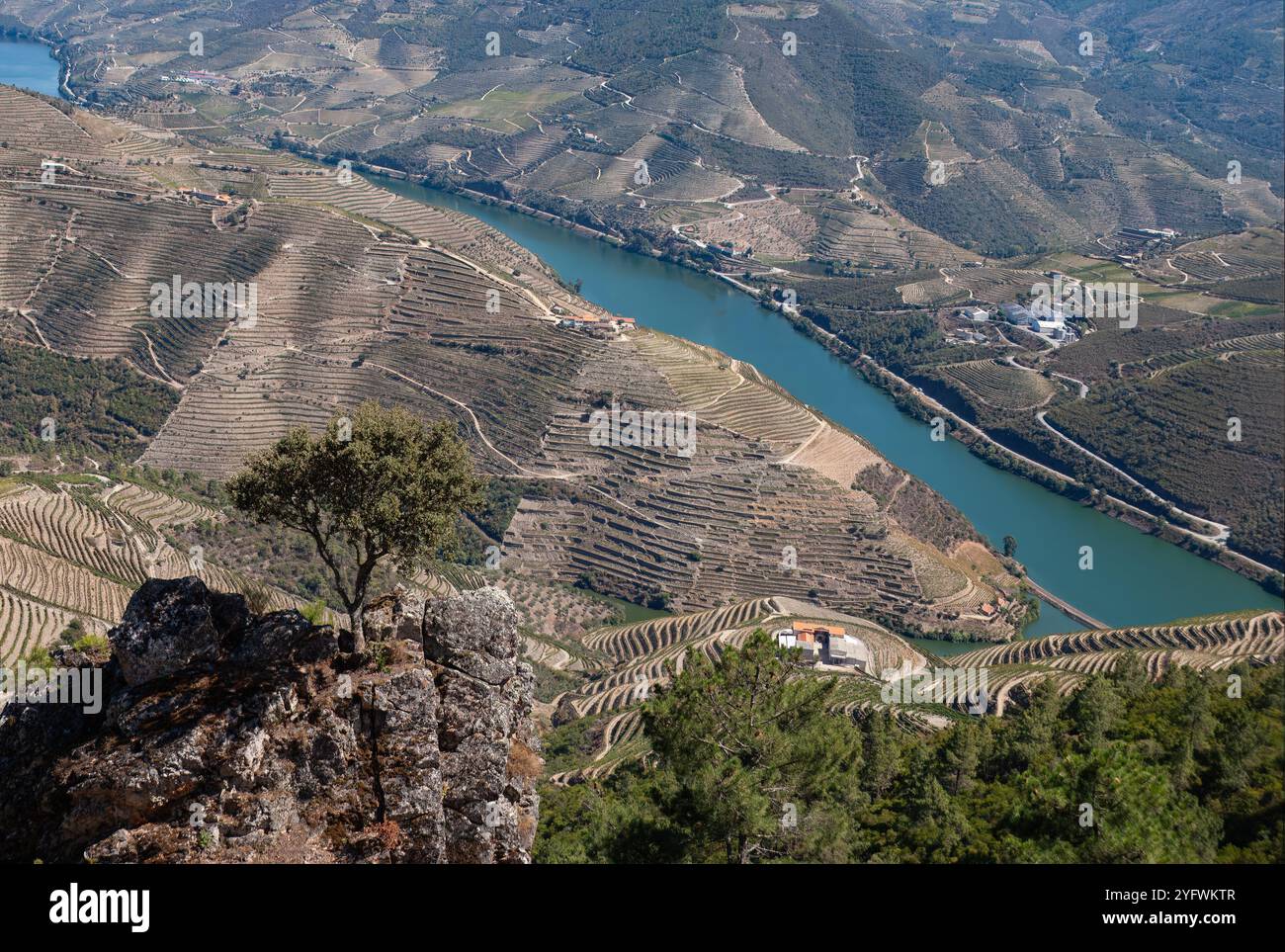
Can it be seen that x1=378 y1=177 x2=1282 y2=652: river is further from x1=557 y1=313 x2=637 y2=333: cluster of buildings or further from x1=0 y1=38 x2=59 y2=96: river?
x1=0 y1=38 x2=59 y2=96: river

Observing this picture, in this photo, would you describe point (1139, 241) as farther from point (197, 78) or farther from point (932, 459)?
point (197, 78)

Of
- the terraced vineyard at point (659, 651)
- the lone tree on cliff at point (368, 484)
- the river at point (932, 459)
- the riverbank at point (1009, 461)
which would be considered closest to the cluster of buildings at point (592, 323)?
the river at point (932, 459)

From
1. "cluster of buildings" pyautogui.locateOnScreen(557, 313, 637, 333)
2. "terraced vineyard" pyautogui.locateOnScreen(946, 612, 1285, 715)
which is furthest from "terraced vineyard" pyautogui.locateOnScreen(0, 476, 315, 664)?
"terraced vineyard" pyautogui.locateOnScreen(946, 612, 1285, 715)

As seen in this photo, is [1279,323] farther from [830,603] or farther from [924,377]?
[830,603]

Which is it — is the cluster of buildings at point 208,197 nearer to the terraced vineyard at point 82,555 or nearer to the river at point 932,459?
the river at point 932,459

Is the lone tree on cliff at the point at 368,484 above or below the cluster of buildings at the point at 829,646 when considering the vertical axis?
above

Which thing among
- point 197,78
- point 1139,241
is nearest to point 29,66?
point 197,78
